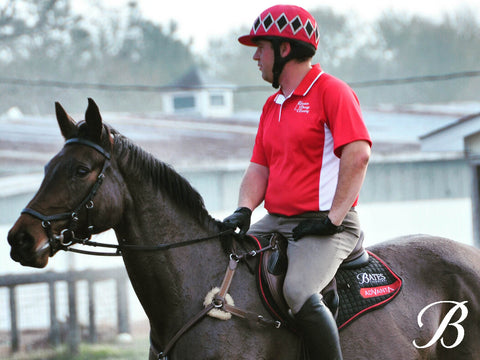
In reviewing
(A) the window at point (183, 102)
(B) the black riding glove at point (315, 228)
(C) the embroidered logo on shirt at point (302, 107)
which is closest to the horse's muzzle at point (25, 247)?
(B) the black riding glove at point (315, 228)

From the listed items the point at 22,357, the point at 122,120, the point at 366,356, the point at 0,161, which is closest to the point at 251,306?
the point at 366,356

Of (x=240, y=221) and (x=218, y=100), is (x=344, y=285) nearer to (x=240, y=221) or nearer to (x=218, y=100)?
(x=240, y=221)

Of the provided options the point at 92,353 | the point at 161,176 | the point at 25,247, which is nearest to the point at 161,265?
the point at 161,176

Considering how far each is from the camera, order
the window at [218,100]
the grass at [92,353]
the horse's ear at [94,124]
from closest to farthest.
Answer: the horse's ear at [94,124] → the grass at [92,353] → the window at [218,100]

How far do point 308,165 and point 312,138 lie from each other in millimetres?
147

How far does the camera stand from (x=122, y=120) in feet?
55.5

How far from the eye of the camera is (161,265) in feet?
10.0

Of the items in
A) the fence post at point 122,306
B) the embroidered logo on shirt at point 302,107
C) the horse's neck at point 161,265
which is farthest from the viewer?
the fence post at point 122,306

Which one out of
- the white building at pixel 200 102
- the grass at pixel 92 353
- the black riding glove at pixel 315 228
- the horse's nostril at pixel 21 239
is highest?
the white building at pixel 200 102

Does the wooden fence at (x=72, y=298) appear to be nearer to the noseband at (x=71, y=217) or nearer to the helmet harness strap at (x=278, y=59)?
the noseband at (x=71, y=217)

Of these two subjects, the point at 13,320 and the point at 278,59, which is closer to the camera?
the point at 278,59

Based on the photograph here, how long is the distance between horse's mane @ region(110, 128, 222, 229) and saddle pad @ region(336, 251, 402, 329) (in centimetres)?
84

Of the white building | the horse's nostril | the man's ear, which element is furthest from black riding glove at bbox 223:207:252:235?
the white building

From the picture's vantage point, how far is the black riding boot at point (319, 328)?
118 inches
